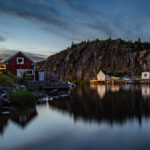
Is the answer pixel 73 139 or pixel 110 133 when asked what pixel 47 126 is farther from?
pixel 110 133

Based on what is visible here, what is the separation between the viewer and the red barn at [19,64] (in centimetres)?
4132

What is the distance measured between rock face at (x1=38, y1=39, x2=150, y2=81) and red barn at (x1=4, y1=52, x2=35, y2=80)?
8223 cm

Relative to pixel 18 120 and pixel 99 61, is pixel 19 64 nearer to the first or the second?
pixel 18 120

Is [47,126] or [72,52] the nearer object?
[47,126]

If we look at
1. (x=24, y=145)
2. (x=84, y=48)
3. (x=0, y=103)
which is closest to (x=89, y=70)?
(x=84, y=48)

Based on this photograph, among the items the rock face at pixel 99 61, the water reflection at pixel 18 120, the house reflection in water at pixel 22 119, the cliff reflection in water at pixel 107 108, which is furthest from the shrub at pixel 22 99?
the rock face at pixel 99 61

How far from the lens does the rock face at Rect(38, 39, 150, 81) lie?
11519 centimetres

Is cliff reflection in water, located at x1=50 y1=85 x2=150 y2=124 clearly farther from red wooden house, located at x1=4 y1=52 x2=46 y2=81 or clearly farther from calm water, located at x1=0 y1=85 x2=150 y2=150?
red wooden house, located at x1=4 y1=52 x2=46 y2=81

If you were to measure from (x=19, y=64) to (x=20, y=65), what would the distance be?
0.33 metres

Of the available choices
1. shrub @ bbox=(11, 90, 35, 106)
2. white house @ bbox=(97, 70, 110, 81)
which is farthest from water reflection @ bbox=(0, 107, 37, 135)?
white house @ bbox=(97, 70, 110, 81)

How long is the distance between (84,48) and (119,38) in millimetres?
43724

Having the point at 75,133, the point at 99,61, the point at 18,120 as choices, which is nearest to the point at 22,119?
the point at 18,120

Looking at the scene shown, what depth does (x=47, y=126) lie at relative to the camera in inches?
545

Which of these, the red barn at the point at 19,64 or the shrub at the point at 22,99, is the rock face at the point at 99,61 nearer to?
the red barn at the point at 19,64
